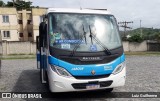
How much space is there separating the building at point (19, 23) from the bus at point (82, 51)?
3663cm

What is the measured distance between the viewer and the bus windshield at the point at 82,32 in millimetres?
7711

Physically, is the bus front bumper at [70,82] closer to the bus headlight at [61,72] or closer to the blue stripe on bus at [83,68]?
the bus headlight at [61,72]

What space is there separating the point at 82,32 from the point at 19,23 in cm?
4464

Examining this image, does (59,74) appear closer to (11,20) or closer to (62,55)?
(62,55)

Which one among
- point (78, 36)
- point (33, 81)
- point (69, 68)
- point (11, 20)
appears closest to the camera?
point (69, 68)

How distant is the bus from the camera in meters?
7.40

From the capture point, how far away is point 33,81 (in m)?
11.8

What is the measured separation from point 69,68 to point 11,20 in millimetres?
41030

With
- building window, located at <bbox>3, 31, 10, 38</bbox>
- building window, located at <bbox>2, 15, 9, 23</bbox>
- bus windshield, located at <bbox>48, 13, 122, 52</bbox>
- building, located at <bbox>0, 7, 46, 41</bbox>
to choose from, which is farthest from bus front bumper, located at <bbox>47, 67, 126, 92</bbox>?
building window, located at <bbox>2, 15, 9, 23</bbox>

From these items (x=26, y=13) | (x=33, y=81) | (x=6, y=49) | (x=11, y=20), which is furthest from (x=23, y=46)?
(x=33, y=81)

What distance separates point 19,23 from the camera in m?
50.6

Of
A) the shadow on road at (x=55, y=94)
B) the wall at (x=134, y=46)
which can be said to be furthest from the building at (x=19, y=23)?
the shadow on road at (x=55, y=94)

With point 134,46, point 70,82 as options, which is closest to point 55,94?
point 70,82

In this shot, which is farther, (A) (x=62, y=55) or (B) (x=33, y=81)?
(B) (x=33, y=81)
